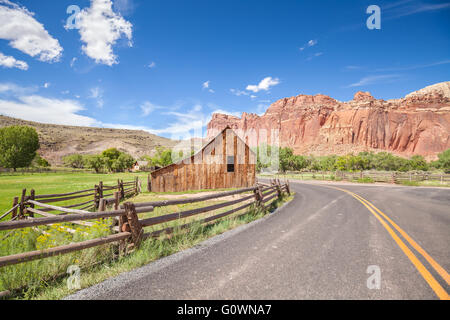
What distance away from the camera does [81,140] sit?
360 feet

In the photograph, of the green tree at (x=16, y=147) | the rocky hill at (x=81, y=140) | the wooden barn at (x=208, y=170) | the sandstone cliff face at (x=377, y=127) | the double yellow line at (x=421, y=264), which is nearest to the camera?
the double yellow line at (x=421, y=264)

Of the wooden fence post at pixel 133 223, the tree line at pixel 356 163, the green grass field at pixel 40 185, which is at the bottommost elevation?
the green grass field at pixel 40 185

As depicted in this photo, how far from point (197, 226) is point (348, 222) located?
5.29 metres

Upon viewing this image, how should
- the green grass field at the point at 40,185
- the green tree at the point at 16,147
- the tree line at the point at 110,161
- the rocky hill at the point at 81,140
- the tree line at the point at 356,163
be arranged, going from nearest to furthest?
the green grass field at the point at 40,185 → the green tree at the point at 16,147 → the tree line at the point at 356,163 → the tree line at the point at 110,161 → the rocky hill at the point at 81,140

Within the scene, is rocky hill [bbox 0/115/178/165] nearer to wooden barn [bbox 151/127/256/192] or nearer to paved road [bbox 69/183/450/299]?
wooden barn [bbox 151/127/256/192]

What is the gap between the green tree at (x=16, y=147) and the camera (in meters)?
58.5

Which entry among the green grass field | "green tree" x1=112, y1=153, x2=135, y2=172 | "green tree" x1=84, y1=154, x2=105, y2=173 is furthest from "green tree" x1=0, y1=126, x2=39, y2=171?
the green grass field

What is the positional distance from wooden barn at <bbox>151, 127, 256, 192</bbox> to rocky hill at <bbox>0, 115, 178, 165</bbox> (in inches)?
4196

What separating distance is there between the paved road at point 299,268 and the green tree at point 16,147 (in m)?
84.2

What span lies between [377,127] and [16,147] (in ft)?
555

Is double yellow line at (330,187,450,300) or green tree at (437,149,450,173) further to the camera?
green tree at (437,149,450,173)

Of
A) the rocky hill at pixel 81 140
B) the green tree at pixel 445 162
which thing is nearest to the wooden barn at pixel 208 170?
the green tree at pixel 445 162

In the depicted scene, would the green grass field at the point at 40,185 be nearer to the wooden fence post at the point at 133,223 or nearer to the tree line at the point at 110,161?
the wooden fence post at the point at 133,223

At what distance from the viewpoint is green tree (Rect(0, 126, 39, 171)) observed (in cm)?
5853
